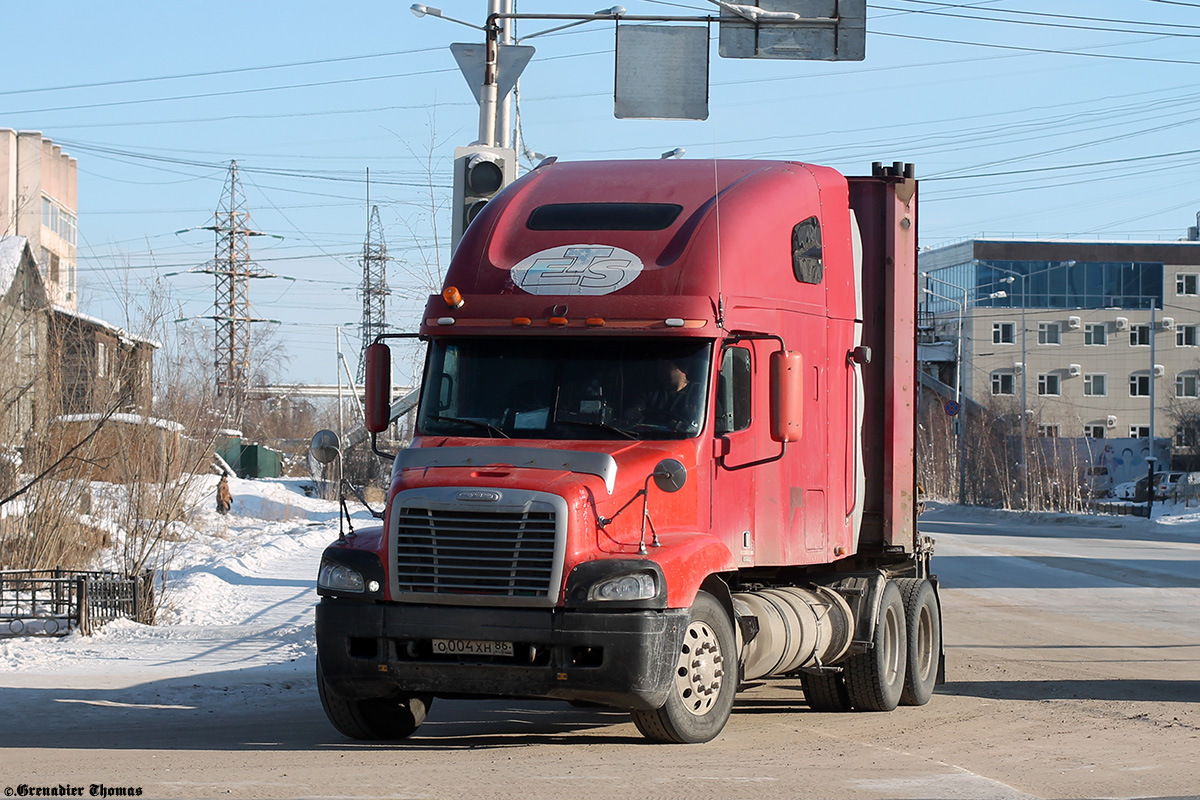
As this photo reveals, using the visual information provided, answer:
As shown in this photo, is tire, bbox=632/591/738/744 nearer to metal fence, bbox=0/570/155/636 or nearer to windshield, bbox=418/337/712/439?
windshield, bbox=418/337/712/439

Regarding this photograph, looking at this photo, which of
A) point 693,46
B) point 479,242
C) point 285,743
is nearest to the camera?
point 285,743

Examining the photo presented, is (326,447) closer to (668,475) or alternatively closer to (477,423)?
(477,423)

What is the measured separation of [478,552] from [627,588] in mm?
903

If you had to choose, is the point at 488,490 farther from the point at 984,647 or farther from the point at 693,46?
the point at 984,647

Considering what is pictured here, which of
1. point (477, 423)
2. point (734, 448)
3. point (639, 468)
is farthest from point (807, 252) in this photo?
point (477, 423)

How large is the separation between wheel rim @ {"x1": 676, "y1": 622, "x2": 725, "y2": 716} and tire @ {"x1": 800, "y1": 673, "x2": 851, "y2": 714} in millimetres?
2593

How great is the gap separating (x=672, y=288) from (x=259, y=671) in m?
6.16

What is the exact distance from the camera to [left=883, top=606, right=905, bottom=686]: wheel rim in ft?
37.7

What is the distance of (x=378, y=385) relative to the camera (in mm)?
10227

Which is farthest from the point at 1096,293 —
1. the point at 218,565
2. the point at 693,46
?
the point at 693,46

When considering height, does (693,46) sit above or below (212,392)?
above

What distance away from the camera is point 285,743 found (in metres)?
9.41

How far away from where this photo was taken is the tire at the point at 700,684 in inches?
350

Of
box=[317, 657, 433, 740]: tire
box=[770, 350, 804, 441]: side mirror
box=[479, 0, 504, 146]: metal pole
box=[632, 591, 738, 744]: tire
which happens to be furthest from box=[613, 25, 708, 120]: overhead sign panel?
box=[317, 657, 433, 740]: tire
